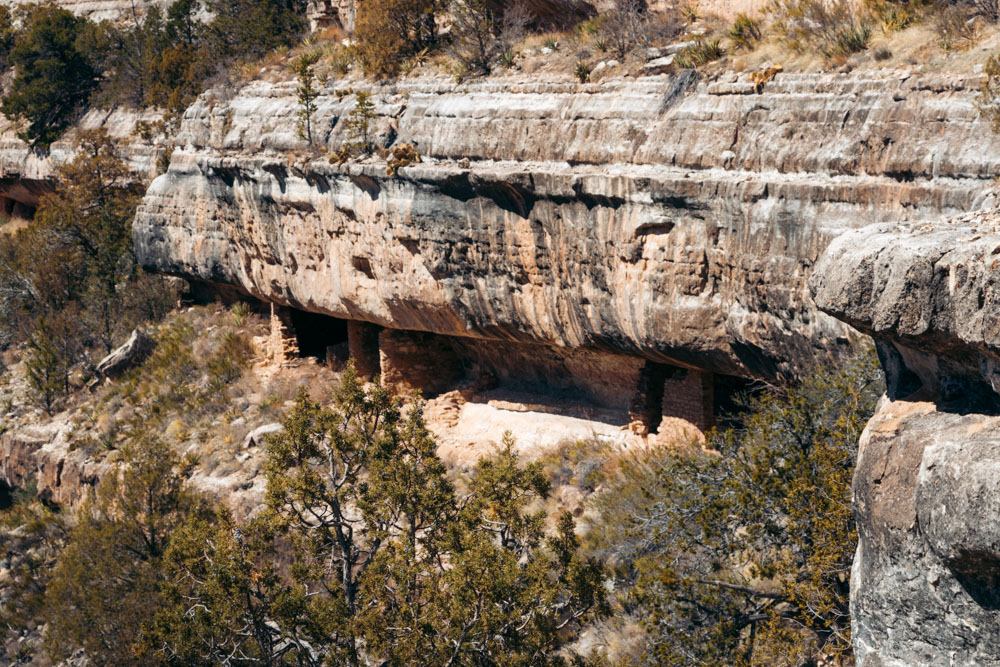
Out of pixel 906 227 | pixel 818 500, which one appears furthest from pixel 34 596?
pixel 906 227

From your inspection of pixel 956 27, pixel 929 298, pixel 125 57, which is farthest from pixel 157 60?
pixel 929 298

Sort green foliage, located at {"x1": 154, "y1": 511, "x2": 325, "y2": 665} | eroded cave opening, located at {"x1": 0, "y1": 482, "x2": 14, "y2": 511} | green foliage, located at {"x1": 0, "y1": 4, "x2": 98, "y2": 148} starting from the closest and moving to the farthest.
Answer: green foliage, located at {"x1": 154, "y1": 511, "x2": 325, "y2": 665} → eroded cave opening, located at {"x1": 0, "y1": 482, "x2": 14, "y2": 511} → green foliage, located at {"x1": 0, "y1": 4, "x2": 98, "y2": 148}

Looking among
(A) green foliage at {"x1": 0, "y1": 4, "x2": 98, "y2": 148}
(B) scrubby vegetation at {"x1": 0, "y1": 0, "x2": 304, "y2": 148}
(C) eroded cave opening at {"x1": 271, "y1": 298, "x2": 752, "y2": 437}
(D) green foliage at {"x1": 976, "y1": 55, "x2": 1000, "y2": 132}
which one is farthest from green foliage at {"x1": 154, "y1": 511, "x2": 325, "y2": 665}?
(A) green foliage at {"x1": 0, "y1": 4, "x2": 98, "y2": 148}

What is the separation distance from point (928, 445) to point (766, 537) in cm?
471

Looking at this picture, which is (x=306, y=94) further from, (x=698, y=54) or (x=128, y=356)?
(x=128, y=356)

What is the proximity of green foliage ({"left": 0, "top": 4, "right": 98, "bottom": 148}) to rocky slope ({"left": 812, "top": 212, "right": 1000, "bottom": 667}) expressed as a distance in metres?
24.1

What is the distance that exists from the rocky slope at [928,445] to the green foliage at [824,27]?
4.75 metres

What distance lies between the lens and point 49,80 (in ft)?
91.0

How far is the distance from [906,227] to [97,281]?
20329 mm

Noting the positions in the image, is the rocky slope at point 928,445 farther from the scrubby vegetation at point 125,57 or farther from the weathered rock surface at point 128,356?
the scrubby vegetation at point 125,57

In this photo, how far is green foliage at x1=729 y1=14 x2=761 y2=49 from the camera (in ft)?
39.8

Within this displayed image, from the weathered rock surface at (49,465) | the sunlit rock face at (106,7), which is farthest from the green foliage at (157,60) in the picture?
the weathered rock surface at (49,465)

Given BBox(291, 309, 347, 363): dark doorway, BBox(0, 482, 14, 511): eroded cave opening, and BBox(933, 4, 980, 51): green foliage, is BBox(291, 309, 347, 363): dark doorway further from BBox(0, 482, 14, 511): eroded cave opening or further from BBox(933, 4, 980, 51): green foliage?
BBox(933, 4, 980, 51): green foliage

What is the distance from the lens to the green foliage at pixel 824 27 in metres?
11.0
